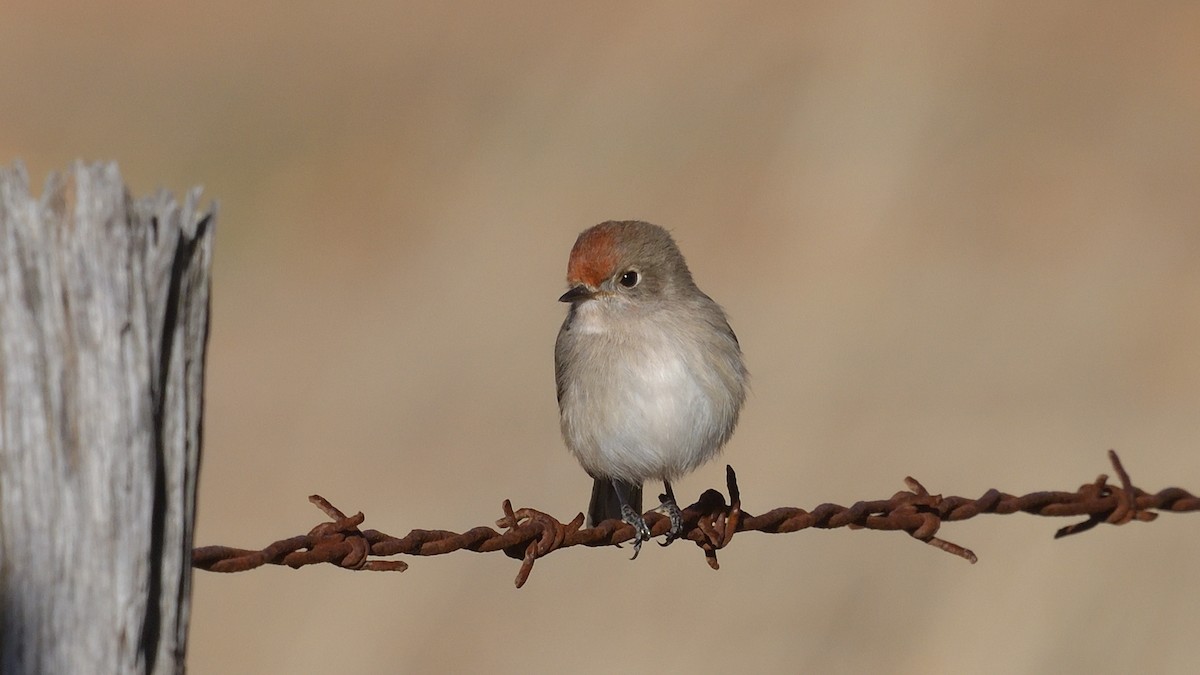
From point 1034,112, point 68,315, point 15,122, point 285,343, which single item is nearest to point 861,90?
point 1034,112

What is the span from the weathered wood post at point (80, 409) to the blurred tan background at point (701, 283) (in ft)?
21.9

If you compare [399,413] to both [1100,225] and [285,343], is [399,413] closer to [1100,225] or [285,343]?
[285,343]

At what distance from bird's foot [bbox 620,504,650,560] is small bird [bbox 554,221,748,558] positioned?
0.06ft

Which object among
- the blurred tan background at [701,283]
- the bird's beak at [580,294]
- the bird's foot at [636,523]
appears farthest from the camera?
the blurred tan background at [701,283]

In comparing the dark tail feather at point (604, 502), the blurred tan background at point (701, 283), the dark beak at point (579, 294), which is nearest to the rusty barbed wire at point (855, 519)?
the dark beak at point (579, 294)

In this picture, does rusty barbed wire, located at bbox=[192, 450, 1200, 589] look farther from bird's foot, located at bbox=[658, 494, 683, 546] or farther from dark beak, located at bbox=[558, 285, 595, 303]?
dark beak, located at bbox=[558, 285, 595, 303]

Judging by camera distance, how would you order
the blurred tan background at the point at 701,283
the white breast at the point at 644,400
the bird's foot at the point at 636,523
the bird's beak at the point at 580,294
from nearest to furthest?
the bird's foot at the point at 636,523
the white breast at the point at 644,400
the bird's beak at the point at 580,294
the blurred tan background at the point at 701,283

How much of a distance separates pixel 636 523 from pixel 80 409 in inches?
145

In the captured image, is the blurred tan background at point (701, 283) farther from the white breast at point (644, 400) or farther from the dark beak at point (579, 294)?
the dark beak at point (579, 294)

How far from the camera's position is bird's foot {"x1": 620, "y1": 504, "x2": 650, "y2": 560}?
5211 mm

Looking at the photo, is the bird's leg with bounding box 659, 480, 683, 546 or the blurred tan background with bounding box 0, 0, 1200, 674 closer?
the bird's leg with bounding box 659, 480, 683, 546

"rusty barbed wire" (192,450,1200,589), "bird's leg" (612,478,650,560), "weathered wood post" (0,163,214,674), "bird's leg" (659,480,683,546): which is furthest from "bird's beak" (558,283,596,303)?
"weathered wood post" (0,163,214,674)

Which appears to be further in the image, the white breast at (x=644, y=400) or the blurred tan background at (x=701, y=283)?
the blurred tan background at (x=701, y=283)

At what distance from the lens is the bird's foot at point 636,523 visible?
521 cm
